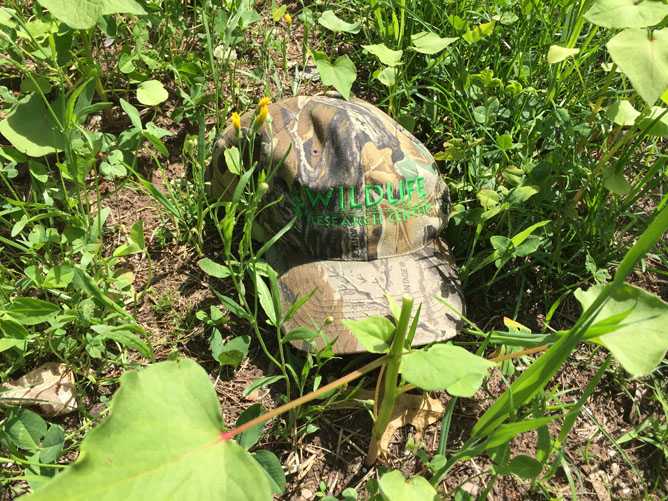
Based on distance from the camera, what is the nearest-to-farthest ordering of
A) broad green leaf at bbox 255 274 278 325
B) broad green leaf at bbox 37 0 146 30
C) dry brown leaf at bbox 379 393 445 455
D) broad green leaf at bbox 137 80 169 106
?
broad green leaf at bbox 37 0 146 30 < broad green leaf at bbox 255 274 278 325 < dry brown leaf at bbox 379 393 445 455 < broad green leaf at bbox 137 80 169 106

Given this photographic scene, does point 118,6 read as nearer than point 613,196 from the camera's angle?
Yes

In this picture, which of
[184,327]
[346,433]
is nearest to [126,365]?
[184,327]

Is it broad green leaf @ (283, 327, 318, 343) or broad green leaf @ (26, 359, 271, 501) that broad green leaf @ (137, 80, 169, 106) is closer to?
broad green leaf @ (283, 327, 318, 343)

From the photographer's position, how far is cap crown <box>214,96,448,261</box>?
1.76 metres

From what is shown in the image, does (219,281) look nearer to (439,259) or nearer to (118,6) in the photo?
(439,259)

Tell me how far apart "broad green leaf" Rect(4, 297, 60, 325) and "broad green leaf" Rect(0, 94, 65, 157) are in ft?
1.62

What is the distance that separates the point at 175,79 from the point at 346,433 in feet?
4.33

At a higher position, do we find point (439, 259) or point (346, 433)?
point (439, 259)

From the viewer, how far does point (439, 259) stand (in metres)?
1.88

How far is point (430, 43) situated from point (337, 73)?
39 centimetres

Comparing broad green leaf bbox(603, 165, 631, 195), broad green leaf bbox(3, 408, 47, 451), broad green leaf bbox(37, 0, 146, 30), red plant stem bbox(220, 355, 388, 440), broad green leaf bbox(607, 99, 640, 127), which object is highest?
broad green leaf bbox(37, 0, 146, 30)

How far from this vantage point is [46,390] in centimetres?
168

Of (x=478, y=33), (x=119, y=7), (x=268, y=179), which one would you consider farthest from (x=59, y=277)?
(x=478, y=33)

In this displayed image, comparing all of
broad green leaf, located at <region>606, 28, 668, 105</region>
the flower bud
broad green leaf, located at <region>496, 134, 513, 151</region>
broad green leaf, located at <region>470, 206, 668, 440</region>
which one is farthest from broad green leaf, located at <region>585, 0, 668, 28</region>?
the flower bud
